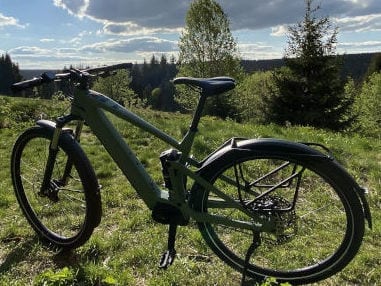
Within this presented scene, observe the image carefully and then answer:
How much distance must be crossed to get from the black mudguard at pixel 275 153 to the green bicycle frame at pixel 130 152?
0.29m

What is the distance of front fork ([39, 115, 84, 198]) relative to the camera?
4566mm

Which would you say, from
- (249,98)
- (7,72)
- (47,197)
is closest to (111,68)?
(47,197)

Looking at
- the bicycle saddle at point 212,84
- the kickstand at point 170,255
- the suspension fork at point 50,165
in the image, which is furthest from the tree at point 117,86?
the bicycle saddle at point 212,84

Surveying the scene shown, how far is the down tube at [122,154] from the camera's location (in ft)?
14.4

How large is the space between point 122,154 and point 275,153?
1556 mm

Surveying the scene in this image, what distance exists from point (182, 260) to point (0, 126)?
9.05 metres

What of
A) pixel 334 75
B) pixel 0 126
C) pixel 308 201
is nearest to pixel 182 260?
pixel 308 201

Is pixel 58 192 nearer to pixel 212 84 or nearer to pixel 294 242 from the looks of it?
pixel 212 84

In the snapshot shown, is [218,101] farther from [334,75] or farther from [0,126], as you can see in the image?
[0,126]

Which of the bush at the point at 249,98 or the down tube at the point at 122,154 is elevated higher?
the down tube at the point at 122,154

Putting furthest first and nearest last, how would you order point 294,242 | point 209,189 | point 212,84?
point 294,242 < point 209,189 < point 212,84

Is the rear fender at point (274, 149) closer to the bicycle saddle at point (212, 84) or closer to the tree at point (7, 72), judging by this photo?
the bicycle saddle at point (212, 84)

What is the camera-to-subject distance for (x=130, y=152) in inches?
175

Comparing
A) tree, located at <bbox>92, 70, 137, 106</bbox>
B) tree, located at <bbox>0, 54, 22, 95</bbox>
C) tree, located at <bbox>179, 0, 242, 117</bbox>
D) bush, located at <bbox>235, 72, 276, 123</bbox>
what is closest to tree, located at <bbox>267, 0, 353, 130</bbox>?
bush, located at <bbox>235, 72, 276, 123</bbox>
